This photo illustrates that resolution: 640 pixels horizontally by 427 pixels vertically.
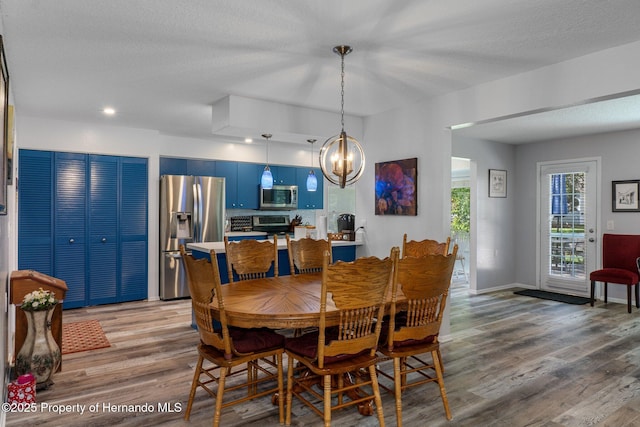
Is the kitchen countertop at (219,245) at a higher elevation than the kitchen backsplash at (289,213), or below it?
below

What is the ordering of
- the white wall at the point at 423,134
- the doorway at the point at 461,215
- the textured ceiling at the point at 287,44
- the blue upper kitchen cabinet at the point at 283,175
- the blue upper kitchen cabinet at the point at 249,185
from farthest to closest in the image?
the doorway at the point at 461,215
the blue upper kitchen cabinet at the point at 283,175
the blue upper kitchen cabinet at the point at 249,185
the white wall at the point at 423,134
the textured ceiling at the point at 287,44

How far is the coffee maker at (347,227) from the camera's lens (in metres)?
5.00

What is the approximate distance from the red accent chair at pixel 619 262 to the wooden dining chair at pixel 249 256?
4379 millimetres

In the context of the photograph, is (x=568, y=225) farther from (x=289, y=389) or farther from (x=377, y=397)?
(x=289, y=389)

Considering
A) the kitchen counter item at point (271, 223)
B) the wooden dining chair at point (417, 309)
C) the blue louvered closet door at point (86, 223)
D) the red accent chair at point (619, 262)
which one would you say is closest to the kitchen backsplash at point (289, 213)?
the kitchen counter item at point (271, 223)

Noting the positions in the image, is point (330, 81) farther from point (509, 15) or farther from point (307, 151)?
point (307, 151)

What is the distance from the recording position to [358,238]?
495 cm

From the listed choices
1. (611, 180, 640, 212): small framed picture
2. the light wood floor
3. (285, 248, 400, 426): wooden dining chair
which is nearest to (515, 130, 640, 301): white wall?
(611, 180, 640, 212): small framed picture

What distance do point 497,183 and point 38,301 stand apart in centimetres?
609

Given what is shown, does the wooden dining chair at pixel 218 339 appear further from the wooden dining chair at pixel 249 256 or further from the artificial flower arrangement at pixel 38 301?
the artificial flower arrangement at pixel 38 301

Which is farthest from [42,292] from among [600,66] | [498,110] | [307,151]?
[307,151]

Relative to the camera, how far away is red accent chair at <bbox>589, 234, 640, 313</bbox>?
16.9 feet

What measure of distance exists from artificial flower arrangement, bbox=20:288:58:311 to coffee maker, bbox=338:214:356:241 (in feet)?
9.83

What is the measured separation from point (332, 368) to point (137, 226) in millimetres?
4342
